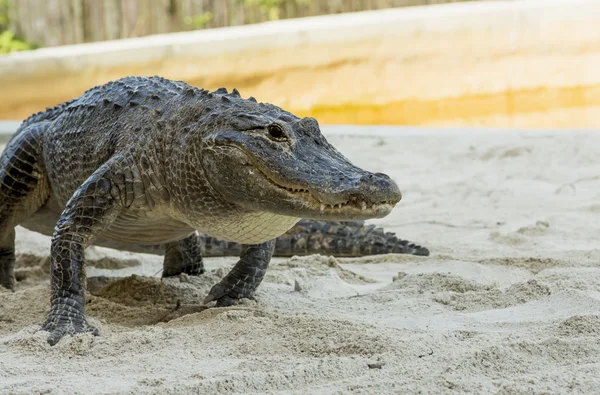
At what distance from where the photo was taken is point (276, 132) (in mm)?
2719

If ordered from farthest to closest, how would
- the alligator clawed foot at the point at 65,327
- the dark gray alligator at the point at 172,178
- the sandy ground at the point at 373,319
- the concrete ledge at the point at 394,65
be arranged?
the concrete ledge at the point at 394,65
the alligator clawed foot at the point at 65,327
the dark gray alligator at the point at 172,178
the sandy ground at the point at 373,319

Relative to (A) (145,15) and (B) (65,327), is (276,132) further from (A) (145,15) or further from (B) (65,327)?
(A) (145,15)

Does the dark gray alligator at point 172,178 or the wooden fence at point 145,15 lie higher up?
the wooden fence at point 145,15

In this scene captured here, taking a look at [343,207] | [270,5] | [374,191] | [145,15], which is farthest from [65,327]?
[145,15]

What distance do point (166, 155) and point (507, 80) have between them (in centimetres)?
686

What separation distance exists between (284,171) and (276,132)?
0.55 feet

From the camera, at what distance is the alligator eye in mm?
2705

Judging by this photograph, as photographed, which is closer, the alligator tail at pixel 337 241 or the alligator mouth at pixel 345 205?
the alligator mouth at pixel 345 205

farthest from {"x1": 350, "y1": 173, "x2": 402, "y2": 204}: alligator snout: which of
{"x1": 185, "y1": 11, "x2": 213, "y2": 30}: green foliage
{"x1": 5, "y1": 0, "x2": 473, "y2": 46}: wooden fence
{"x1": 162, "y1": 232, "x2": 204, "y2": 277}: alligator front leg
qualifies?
{"x1": 185, "y1": 11, "x2": 213, "y2": 30}: green foliage

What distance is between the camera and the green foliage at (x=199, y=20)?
36.9ft

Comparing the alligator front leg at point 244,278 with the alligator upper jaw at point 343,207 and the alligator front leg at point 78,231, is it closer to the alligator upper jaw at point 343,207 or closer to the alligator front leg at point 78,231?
the alligator front leg at point 78,231

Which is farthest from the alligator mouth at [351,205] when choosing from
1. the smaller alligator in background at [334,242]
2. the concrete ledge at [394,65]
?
the concrete ledge at [394,65]

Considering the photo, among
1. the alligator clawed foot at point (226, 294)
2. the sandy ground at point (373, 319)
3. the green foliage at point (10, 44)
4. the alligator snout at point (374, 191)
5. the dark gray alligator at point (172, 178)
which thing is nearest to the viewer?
the sandy ground at point (373, 319)

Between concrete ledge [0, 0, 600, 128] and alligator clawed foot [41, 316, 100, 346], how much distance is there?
6.62 metres
